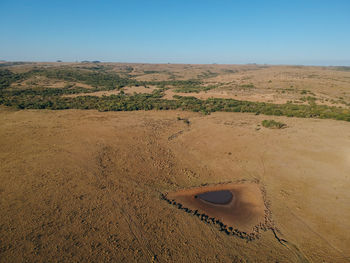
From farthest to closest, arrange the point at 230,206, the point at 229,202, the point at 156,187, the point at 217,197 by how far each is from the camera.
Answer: the point at 156,187 < the point at 217,197 < the point at 229,202 < the point at 230,206

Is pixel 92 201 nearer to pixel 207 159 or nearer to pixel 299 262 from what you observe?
pixel 207 159

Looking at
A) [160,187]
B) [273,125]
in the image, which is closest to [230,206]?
[160,187]

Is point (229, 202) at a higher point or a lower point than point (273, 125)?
lower

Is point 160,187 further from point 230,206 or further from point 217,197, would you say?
point 230,206

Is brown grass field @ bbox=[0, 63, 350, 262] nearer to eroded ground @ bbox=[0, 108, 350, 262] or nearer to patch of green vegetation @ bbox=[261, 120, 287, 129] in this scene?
eroded ground @ bbox=[0, 108, 350, 262]

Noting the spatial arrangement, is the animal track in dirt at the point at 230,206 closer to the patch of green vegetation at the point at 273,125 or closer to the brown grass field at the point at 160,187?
the brown grass field at the point at 160,187

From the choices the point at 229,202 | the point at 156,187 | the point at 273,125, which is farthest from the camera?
the point at 273,125

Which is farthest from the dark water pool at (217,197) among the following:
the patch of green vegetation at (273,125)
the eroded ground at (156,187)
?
the patch of green vegetation at (273,125)
